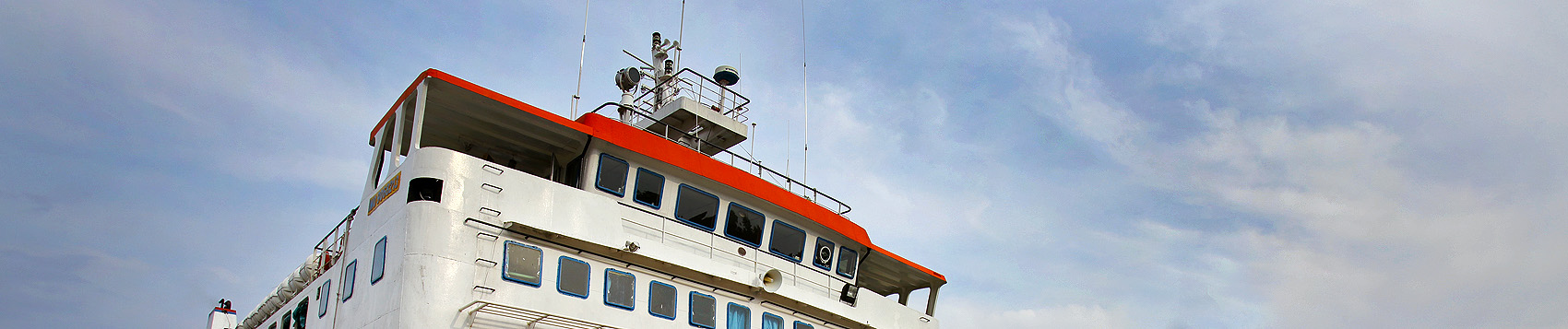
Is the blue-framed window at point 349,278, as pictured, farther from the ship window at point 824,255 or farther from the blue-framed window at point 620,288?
the ship window at point 824,255

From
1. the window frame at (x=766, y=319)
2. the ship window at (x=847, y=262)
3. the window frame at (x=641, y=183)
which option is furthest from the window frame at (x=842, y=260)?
the window frame at (x=641, y=183)

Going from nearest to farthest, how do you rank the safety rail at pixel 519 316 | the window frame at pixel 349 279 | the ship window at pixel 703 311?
the safety rail at pixel 519 316 < the window frame at pixel 349 279 < the ship window at pixel 703 311

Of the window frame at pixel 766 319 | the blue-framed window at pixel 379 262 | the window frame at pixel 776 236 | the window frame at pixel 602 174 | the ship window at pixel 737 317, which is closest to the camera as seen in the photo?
the blue-framed window at pixel 379 262

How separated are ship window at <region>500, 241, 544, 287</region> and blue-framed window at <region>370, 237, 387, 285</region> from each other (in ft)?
5.54

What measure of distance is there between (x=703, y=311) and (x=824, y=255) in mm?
4171

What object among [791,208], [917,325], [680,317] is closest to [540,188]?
[680,317]

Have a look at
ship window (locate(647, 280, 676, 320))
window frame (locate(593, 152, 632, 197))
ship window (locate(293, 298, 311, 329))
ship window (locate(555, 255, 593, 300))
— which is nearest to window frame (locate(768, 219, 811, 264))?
ship window (locate(647, 280, 676, 320))

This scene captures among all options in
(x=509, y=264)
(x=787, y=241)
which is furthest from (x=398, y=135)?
(x=787, y=241)

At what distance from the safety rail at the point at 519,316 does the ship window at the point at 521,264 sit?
1.48ft

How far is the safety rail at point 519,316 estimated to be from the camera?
1494cm

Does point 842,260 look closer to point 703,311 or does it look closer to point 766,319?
point 766,319

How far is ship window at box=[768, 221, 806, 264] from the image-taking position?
2031 centimetres

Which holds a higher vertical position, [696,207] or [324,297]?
[696,207]

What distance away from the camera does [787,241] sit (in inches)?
813
